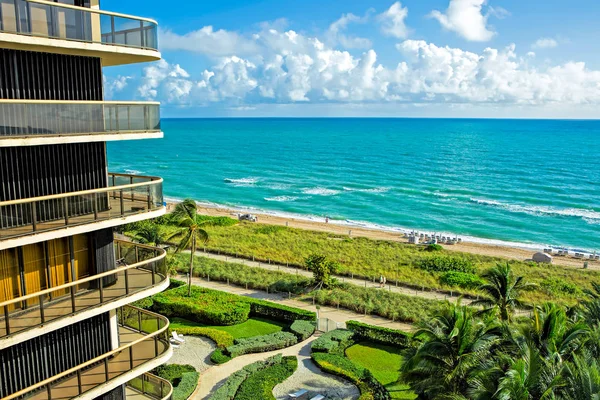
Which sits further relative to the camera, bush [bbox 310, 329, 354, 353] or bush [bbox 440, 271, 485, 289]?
bush [bbox 440, 271, 485, 289]

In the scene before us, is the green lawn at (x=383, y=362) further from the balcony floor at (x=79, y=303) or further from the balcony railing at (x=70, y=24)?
the balcony railing at (x=70, y=24)

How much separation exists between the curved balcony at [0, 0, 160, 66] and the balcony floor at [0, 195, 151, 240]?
12.6ft

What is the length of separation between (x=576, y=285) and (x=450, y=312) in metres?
28.5

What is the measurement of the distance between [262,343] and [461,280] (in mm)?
20529

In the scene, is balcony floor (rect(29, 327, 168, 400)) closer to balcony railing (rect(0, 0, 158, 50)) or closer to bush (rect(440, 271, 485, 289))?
balcony railing (rect(0, 0, 158, 50))

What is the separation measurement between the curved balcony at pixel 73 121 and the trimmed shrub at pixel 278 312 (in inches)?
808

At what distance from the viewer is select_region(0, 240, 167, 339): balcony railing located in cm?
Answer: 1277

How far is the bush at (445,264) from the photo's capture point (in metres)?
47.2

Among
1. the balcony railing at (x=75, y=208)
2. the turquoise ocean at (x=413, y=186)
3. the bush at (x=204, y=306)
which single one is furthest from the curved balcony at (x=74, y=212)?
the turquoise ocean at (x=413, y=186)

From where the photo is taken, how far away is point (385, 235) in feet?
222

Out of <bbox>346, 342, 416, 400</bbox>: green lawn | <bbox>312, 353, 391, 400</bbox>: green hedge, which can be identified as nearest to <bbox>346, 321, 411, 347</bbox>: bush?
<bbox>346, 342, 416, 400</bbox>: green lawn

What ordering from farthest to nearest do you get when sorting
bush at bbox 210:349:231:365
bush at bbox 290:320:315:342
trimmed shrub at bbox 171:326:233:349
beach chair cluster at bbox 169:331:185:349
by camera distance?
bush at bbox 290:320:315:342
trimmed shrub at bbox 171:326:233:349
beach chair cluster at bbox 169:331:185:349
bush at bbox 210:349:231:365

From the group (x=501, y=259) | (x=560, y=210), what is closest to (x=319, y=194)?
(x=560, y=210)

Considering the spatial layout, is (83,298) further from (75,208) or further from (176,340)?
(176,340)
